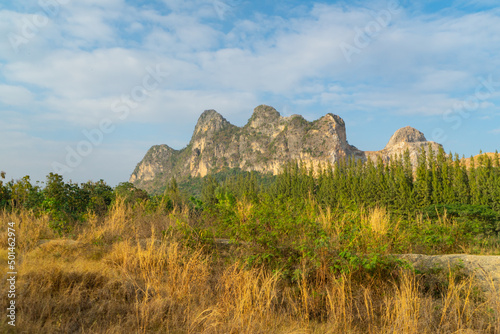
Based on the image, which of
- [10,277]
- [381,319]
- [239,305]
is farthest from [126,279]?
[381,319]

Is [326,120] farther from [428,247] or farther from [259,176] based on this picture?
[428,247]

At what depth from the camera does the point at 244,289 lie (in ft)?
11.3

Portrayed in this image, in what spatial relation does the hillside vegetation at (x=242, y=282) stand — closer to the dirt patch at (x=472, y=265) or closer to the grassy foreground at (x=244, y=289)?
the grassy foreground at (x=244, y=289)

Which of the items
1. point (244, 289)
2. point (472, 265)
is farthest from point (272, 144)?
point (244, 289)

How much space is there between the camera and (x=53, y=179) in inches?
344

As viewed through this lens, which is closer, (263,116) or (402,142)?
(402,142)

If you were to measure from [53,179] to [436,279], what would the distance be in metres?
9.74

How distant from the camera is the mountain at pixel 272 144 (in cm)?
14338

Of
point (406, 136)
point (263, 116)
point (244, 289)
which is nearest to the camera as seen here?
point (244, 289)

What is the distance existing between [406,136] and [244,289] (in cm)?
18902

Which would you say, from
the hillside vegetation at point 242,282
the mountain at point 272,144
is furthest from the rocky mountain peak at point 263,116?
the hillside vegetation at point 242,282

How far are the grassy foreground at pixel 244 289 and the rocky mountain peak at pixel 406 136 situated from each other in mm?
174800

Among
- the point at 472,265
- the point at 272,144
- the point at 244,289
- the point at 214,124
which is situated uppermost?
the point at 214,124

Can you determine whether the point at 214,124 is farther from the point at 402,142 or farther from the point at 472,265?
the point at 472,265
